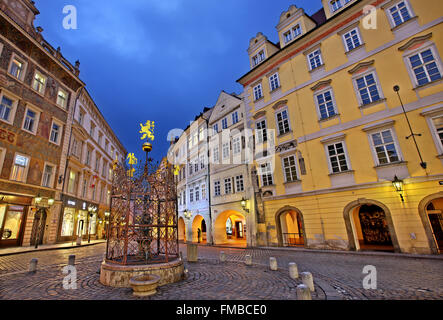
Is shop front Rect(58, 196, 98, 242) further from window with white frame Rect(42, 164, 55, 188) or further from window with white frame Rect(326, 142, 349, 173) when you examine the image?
window with white frame Rect(326, 142, 349, 173)

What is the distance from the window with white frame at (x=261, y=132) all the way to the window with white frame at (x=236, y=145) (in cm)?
239

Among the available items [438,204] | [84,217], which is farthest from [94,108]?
[438,204]

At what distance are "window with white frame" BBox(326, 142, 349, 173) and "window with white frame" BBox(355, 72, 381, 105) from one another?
10.2 feet

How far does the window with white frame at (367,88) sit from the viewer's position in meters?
13.1

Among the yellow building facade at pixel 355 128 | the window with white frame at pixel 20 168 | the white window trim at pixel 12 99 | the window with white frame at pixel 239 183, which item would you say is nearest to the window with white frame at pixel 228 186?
the window with white frame at pixel 239 183

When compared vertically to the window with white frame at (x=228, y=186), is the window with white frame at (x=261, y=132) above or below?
above

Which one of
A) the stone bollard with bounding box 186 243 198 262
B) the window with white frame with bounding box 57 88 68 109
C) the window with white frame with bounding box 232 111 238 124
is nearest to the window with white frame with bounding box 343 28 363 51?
the window with white frame with bounding box 232 111 238 124

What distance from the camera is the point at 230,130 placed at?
2202cm

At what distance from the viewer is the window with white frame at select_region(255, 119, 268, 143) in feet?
59.8

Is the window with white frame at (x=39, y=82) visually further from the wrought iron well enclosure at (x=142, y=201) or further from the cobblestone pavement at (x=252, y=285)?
the wrought iron well enclosure at (x=142, y=201)

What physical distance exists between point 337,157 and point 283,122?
5.16 m
